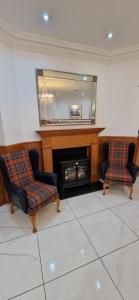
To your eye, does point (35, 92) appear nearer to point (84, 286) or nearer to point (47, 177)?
point (47, 177)

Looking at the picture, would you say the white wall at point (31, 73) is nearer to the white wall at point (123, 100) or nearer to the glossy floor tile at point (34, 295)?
the white wall at point (123, 100)

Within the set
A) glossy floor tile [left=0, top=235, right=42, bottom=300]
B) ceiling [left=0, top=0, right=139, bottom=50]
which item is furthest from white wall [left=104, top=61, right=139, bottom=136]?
glossy floor tile [left=0, top=235, right=42, bottom=300]

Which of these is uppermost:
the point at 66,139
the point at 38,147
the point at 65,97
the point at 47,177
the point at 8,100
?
the point at 65,97

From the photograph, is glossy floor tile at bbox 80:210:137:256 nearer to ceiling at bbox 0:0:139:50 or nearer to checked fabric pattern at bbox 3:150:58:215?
checked fabric pattern at bbox 3:150:58:215

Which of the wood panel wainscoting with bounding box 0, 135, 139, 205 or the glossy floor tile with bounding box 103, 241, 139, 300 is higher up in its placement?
the wood panel wainscoting with bounding box 0, 135, 139, 205

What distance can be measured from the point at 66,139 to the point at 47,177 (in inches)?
32.7

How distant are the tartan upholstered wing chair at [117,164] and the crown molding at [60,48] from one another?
5.44 feet

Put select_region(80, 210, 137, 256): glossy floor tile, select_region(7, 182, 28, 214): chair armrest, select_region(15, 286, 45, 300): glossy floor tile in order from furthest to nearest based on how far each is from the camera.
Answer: select_region(7, 182, 28, 214): chair armrest < select_region(80, 210, 137, 256): glossy floor tile < select_region(15, 286, 45, 300): glossy floor tile

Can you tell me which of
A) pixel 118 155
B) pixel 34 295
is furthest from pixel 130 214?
pixel 34 295

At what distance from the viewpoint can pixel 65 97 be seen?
8.06 ft

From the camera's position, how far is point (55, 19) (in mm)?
1717

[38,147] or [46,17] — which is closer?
[46,17]

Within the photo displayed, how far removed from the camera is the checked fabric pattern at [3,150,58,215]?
1.68 meters

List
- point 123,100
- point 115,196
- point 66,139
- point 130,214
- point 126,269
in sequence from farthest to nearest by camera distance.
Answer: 1. point 123,100
2. point 66,139
3. point 115,196
4. point 130,214
5. point 126,269
